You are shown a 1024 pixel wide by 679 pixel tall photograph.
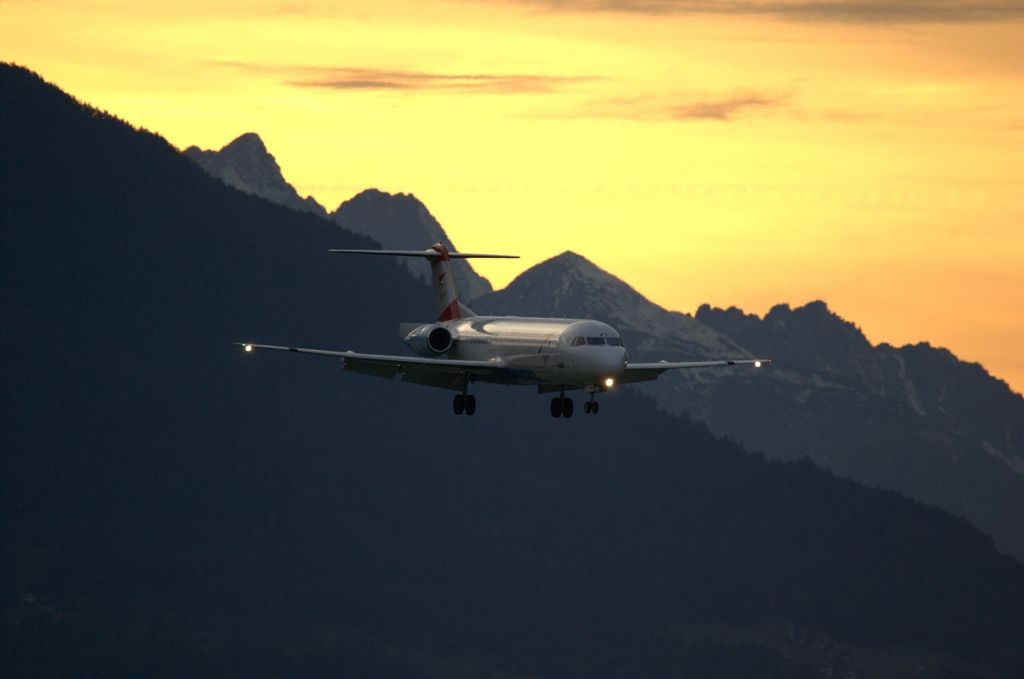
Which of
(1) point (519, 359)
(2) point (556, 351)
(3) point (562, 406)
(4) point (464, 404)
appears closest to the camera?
(2) point (556, 351)

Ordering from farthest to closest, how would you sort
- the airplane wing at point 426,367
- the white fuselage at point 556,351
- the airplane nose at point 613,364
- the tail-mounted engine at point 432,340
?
the tail-mounted engine at point 432,340, the airplane wing at point 426,367, the white fuselage at point 556,351, the airplane nose at point 613,364

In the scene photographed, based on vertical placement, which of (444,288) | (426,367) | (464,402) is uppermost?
(444,288)

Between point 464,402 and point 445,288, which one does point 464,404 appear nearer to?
point 464,402

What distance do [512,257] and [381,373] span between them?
9756mm

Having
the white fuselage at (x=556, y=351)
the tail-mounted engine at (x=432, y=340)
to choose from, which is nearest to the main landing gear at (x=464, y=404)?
the white fuselage at (x=556, y=351)

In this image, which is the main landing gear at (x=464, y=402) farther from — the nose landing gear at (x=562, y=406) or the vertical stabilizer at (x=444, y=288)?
the vertical stabilizer at (x=444, y=288)

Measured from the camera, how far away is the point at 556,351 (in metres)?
99.6

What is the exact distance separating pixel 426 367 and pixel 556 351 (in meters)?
7.85

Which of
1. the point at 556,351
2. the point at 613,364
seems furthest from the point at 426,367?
the point at 613,364

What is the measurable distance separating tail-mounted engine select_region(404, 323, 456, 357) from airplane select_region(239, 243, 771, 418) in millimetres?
A: 55

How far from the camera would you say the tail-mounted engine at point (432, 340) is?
109 meters

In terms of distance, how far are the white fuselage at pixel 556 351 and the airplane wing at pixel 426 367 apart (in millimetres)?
954

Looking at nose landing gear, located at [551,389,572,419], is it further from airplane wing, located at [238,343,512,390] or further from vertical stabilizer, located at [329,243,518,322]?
vertical stabilizer, located at [329,243,518,322]

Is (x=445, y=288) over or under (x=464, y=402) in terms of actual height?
over
